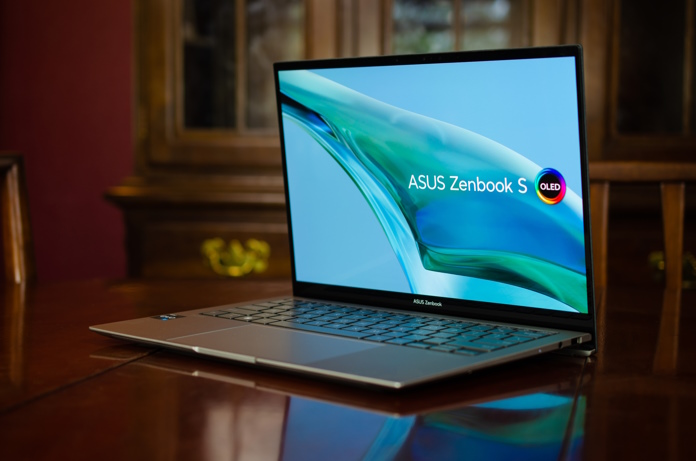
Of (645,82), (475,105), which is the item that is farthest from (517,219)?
(645,82)

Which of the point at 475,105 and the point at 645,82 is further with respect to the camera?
the point at 645,82

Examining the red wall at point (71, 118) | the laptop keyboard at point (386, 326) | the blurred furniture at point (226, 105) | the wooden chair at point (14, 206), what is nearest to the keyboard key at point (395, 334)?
the laptop keyboard at point (386, 326)

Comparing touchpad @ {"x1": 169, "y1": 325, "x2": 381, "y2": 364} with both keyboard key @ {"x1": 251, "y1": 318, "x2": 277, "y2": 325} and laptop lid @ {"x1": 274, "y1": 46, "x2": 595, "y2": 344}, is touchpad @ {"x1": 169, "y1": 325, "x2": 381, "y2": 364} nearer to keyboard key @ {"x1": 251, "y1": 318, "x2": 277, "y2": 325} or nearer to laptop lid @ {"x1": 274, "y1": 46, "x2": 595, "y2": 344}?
keyboard key @ {"x1": 251, "y1": 318, "x2": 277, "y2": 325}

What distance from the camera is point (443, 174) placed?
724 mm

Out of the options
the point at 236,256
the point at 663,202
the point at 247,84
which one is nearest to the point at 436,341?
the point at 663,202

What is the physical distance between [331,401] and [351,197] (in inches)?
12.3

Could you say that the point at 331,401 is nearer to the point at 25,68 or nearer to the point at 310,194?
the point at 310,194

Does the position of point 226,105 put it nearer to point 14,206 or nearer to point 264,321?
point 14,206

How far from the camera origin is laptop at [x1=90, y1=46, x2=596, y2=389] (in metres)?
0.63

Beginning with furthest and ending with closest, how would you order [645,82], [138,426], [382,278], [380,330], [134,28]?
[134,28] → [645,82] → [382,278] → [380,330] → [138,426]

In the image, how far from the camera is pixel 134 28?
7.36ft

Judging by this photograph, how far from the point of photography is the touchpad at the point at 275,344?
1.96 feet

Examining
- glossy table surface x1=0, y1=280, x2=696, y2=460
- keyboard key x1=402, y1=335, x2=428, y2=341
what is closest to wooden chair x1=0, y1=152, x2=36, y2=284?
glossy table surface x1=0, y1=280, x2=696, y2=460

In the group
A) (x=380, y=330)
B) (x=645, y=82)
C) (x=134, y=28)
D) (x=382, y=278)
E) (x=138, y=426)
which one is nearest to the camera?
(x=138, y=426)
